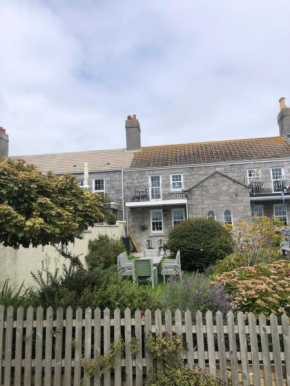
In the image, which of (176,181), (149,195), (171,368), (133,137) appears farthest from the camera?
(133,137)

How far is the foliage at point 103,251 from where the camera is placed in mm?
11883

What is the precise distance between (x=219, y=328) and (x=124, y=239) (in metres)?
14.9

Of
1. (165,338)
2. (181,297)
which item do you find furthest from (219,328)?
(181,297)

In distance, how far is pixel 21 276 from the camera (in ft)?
21.5

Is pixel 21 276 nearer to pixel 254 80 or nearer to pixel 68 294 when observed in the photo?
pixel 68 294

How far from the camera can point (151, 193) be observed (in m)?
21.0

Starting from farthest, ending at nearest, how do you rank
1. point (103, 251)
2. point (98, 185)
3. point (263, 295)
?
point (98, 185), point (103, 251), point (263, 295)

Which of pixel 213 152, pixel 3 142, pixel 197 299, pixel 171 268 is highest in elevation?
pixel 3 142

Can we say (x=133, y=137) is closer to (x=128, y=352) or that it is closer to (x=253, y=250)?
(x=253, y=250)

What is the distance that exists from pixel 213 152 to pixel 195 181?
3.37 meters

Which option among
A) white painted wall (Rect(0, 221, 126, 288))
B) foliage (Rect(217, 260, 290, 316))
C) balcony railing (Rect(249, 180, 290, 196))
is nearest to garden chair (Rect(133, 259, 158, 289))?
white painted wall (Rect(0, 221, 126, 288))

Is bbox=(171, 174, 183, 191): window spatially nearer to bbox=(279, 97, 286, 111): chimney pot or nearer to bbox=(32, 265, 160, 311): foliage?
bbox=(279, 97, 286, 111): chimney pot

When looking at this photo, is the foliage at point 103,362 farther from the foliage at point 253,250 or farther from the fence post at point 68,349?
the foliage at point 253,250

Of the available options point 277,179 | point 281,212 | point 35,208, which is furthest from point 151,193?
point 35,208
